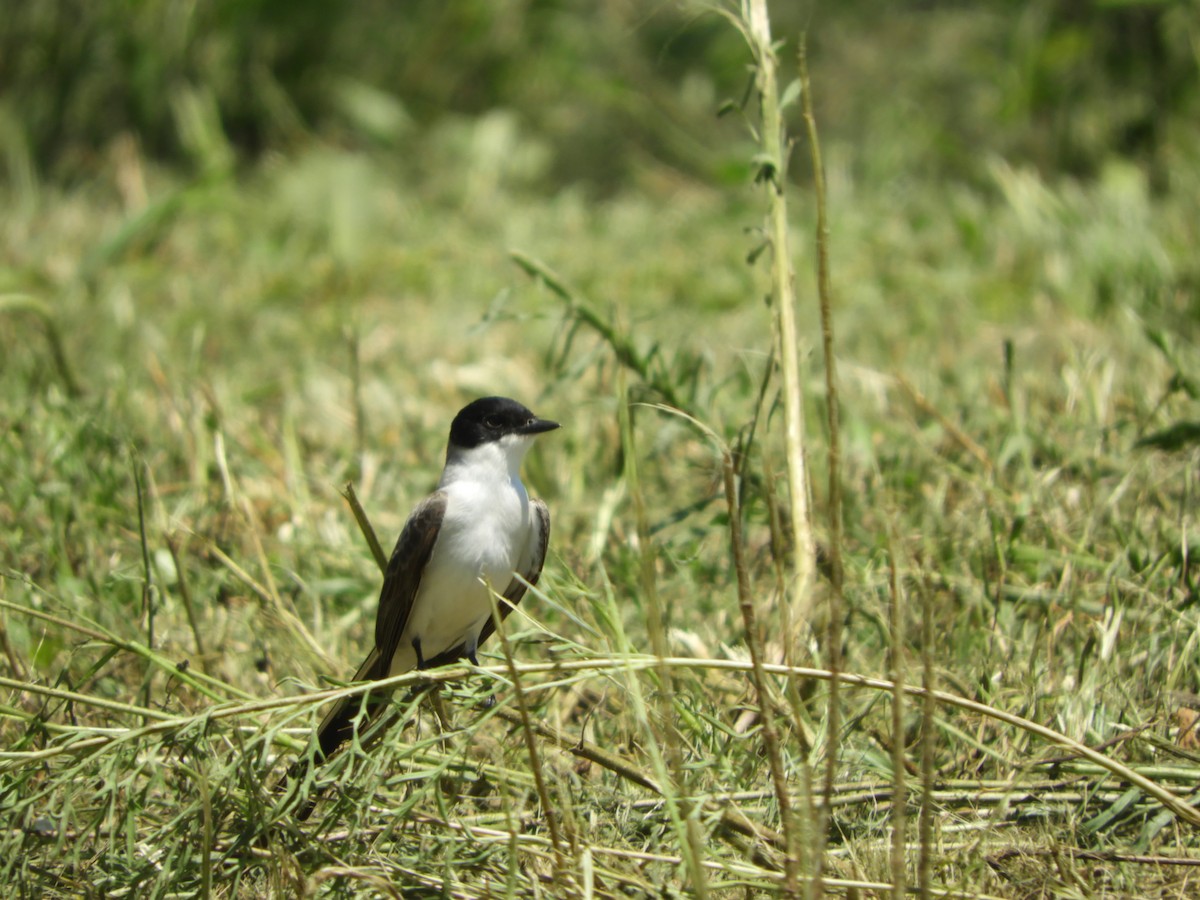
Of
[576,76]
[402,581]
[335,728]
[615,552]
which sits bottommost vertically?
[615,552]

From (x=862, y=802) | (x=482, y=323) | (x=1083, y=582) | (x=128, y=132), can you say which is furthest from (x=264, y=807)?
(x=128, y=132)

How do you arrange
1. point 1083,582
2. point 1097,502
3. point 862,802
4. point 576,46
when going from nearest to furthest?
1. point 862,802
2. point 1083,582
3. point 1097,502
4. point 576,46

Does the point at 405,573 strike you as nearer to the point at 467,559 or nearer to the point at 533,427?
the point at 467,559

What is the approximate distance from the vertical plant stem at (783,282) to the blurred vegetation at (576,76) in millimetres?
4978

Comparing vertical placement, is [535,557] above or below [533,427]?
below

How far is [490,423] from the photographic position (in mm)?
3436

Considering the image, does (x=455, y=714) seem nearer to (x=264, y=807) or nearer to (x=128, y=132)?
(x=264, y=807)

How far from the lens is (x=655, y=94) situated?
974cm

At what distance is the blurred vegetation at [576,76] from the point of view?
776 cm

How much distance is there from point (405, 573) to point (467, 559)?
155 mm

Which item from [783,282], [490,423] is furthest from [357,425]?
[783,282]

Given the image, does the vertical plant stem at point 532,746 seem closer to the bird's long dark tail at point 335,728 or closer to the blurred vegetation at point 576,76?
the bird's long dark tail at point 335,728

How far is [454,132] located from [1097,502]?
6265 mm

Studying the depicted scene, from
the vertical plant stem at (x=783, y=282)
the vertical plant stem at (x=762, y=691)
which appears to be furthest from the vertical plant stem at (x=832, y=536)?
the vertical plant stem at (x=783, y=282)
